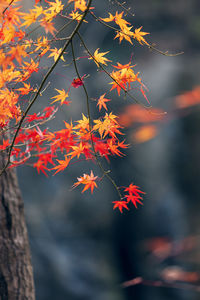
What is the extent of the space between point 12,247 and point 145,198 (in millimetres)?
4059

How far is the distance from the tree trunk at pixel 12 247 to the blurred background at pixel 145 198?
363cm

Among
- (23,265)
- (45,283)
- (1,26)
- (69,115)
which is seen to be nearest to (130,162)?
(69,115)

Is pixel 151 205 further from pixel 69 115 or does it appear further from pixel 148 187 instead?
pixel 69 115

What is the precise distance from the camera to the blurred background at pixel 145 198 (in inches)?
224

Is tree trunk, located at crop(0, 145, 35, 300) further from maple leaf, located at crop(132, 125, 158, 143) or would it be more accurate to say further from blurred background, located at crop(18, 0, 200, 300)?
maple leaf, located at crop(132, 125, 158, 143)

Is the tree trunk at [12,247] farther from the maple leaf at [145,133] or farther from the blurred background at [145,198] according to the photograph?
the maple leaf at [145,133]

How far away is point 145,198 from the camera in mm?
6008

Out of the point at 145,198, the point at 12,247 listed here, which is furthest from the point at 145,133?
the point at 12,247

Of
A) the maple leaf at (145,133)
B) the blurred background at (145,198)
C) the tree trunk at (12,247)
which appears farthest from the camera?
the maple leaf at (145,133)

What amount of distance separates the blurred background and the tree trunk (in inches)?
143

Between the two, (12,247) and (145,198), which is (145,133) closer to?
(145,198)

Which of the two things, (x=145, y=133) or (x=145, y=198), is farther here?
(x=145, y=133)

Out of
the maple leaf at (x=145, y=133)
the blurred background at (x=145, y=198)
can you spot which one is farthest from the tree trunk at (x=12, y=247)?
the maple leaf at (x=145, y=133)

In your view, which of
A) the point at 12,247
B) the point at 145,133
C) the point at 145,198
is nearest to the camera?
the point at 12,247
